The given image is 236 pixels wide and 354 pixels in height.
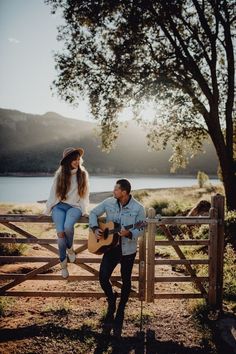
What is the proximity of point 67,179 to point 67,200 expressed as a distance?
35cm

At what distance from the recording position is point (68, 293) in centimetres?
644

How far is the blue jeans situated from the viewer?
584 cm

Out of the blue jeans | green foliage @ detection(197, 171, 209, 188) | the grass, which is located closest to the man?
→ the blue jeans

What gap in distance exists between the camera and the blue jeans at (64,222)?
19.2ft

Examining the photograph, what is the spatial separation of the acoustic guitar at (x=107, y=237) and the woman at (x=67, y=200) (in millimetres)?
423

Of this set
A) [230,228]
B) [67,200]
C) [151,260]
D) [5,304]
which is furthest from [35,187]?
[67,200]

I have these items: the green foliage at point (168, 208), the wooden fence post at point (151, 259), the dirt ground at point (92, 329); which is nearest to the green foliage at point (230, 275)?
the dirt ground at point (92, 329)

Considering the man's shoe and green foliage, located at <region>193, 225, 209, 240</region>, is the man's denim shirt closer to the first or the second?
the man's shoe

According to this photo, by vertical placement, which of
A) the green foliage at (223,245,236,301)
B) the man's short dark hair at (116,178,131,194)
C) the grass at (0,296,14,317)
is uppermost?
the man's short dark hair at (116,178,131,194)

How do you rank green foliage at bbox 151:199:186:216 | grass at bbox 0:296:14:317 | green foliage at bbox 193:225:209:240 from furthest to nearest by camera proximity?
green foliage at bbox 151:199:186:216
green foliage at bbox 193:225:209:240
grass at bbox 0:296:14:317

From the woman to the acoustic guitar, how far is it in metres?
0.42

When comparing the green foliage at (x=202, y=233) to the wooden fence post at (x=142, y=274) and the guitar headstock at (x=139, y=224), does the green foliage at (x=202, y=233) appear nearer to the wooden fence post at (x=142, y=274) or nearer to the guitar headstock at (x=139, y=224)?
the wooden fence post at (x=142, y=274)

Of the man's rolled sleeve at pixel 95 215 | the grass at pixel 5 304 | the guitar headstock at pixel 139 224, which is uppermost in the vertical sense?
the man's rolled sleeve at pixel 95 215

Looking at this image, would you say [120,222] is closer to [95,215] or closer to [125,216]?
[125,216]
